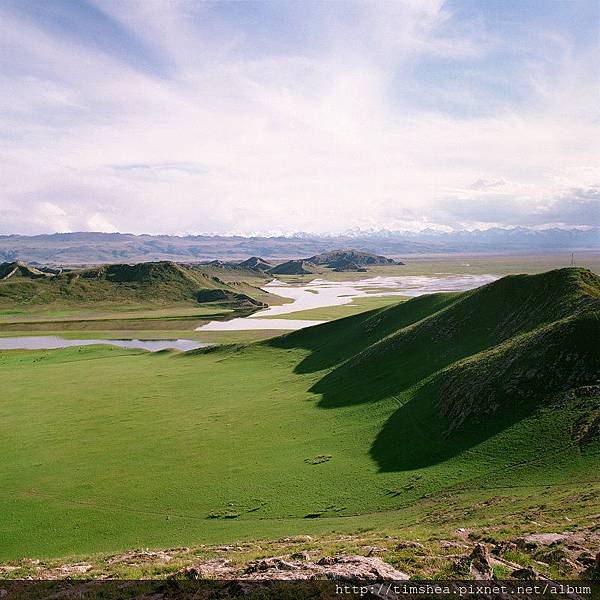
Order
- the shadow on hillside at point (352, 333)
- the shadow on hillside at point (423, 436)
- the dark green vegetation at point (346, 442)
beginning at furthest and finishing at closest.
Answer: the shadow on hillside at point (352, 333), the shadow on hillside at point (423, 436), the dark green vegetation at point (346, 442)

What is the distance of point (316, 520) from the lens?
3322 cm

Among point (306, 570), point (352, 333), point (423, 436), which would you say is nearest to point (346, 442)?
point (423, 436)

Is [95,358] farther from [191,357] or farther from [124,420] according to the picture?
[124,420]

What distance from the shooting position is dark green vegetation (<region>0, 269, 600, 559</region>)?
32750 mm

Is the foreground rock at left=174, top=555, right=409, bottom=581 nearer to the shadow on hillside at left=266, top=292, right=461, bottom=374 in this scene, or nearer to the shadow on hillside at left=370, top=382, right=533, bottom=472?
the shadow on hillside at left=370, top=382, right=533, bottom=472

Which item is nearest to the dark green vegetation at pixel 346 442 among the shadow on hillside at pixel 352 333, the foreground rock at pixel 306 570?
the foreground rock at pixel 306 570

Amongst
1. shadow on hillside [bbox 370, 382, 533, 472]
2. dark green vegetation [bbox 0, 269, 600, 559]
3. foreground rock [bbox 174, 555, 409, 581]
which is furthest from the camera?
shadow on hillside [bbox 370, 382, 533, 472]

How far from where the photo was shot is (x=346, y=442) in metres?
47.6

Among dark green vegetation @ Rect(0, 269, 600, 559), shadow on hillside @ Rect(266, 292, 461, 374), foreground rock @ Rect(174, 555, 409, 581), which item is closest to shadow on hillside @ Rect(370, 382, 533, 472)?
dark green vegetation @ Rect(0, 269, 600, 559)

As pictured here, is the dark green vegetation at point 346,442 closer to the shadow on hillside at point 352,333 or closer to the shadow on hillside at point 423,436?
the shadow on hillside at point 423,436

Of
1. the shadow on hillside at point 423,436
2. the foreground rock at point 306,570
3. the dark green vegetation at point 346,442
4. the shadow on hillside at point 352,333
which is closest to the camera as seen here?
the foreground rock at point 306,570

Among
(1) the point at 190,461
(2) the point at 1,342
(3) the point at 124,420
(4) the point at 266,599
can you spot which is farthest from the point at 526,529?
(2) the point at 1,342

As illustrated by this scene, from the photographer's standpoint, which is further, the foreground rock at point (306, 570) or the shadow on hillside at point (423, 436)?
the shadow on hillside at point (423, 436)

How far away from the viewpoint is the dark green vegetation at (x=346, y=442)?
3275 centimetres
